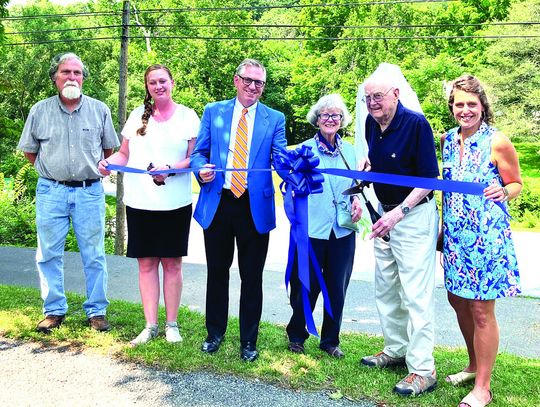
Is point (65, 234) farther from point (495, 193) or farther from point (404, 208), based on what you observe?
point (495, 193)

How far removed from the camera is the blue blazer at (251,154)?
4.18m

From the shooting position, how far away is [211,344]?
4.43m

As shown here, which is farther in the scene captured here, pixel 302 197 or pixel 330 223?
pixel 330 223

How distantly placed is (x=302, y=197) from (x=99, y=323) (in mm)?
2234

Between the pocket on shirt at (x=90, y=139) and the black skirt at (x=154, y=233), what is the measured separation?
830 millimetres

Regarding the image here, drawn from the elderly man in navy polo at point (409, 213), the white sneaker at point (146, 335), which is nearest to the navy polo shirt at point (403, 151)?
the elderly man in navy polo at point (409, 213)

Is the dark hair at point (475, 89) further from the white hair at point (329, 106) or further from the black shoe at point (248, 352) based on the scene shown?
the black shoe at point (248, 352)

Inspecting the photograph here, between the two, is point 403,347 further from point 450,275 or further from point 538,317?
point 538,317

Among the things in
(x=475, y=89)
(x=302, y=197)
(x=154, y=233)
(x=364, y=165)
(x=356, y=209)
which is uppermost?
(x=475, y=89)

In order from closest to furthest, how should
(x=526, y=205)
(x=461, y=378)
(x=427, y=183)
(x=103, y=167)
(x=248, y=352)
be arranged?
(x=427, y=183)
(x=461, y=378)
(x=248, y=352)
(x=103, y=167)
(x=526, y=205)

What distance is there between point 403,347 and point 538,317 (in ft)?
12.1

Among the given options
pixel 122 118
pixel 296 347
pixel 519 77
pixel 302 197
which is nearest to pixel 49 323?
pixel 296 347

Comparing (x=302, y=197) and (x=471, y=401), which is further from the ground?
(x=302, y=197)

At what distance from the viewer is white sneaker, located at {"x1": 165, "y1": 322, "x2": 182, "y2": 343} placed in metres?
4.58
